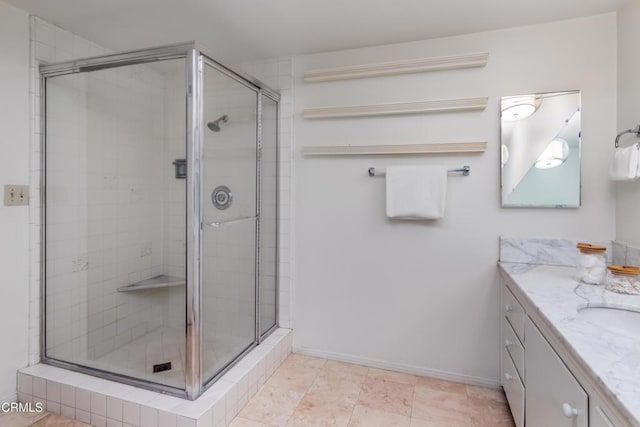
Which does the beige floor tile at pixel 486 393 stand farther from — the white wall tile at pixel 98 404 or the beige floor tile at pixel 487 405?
the white wall tile at pixel 98 404

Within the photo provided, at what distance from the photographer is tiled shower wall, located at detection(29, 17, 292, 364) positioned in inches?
74.5

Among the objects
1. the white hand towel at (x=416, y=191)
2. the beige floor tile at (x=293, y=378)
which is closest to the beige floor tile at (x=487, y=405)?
the beige floor tile at (x=293, y=378)

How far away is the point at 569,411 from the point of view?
95 cm

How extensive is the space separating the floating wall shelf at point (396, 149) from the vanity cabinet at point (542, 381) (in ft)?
2.74

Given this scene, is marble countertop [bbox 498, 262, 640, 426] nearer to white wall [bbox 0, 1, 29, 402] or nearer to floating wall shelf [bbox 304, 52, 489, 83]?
floating wall shelf [bbox 304, 52, 489, 83]

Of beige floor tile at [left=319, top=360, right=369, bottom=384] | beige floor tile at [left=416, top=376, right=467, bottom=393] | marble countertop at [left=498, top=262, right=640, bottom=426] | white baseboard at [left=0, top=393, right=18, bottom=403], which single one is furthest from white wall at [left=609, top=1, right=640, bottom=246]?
white baseboard at [left=0, top=393, right=18, bottom=403]

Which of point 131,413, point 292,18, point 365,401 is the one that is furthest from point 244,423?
point 292,18

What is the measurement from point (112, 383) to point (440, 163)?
2.21 metres

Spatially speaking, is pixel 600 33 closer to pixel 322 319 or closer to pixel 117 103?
pixel 322 319

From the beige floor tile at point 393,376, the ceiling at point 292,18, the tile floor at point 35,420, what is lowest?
the beige floor tile at point 393,376

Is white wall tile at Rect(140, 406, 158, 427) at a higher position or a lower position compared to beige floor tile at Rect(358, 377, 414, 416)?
higher

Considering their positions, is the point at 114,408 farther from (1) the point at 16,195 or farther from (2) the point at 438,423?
(2) the point at 438,423

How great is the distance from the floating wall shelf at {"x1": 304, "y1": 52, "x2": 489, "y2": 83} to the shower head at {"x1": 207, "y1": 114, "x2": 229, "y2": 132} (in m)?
0.69

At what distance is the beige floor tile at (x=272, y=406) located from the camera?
70.1 inches
